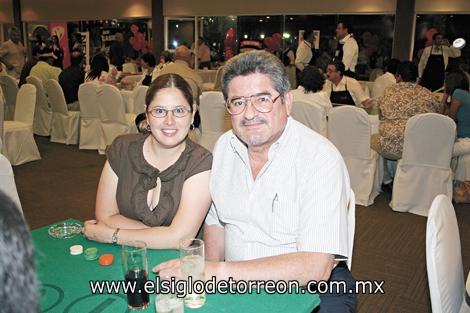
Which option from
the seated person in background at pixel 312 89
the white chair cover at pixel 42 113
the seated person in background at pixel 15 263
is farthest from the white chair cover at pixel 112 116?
the seated person in background at pixel 15 263

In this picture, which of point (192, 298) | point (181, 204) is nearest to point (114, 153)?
point (181, 204)

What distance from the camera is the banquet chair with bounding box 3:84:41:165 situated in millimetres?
5520

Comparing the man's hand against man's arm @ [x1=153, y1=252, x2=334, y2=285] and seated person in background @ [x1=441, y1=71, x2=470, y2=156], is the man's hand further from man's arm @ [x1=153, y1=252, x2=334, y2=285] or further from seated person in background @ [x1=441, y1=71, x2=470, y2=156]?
seated person in background @ [x1=441, y1=71, x2=470, y2=156]

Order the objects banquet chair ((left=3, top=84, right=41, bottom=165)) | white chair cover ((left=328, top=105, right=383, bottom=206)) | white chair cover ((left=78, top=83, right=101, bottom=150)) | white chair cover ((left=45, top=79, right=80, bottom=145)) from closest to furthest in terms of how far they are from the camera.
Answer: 1. white chair cover ((left=328, top=105, right=383, bottom=206))
2. banquet chair ((left=3, top=84, right=41, bottom=165))
3. white chair cover ((left=78, top=83, right=101, bottom=150))
4. white chair cover ((left=45, top=79, right=80, bottom=145))

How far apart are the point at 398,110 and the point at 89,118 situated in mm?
4183

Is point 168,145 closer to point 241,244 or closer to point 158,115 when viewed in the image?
point 158,115

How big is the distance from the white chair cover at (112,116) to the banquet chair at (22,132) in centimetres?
84

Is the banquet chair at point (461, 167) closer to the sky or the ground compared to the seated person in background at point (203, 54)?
closer to the ground

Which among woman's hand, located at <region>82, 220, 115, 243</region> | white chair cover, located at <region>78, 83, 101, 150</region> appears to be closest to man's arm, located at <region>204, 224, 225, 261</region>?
woman's hand, located at <region>82, 220, 115, 243</region>

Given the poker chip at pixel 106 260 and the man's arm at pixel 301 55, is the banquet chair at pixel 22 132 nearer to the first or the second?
the poker chip at pixel 106 260

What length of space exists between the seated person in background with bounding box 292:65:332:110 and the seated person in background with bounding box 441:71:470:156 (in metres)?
1.27

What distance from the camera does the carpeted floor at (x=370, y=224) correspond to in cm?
282

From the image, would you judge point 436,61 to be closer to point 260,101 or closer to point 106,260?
point 260,101

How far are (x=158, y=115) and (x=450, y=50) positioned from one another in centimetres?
775
